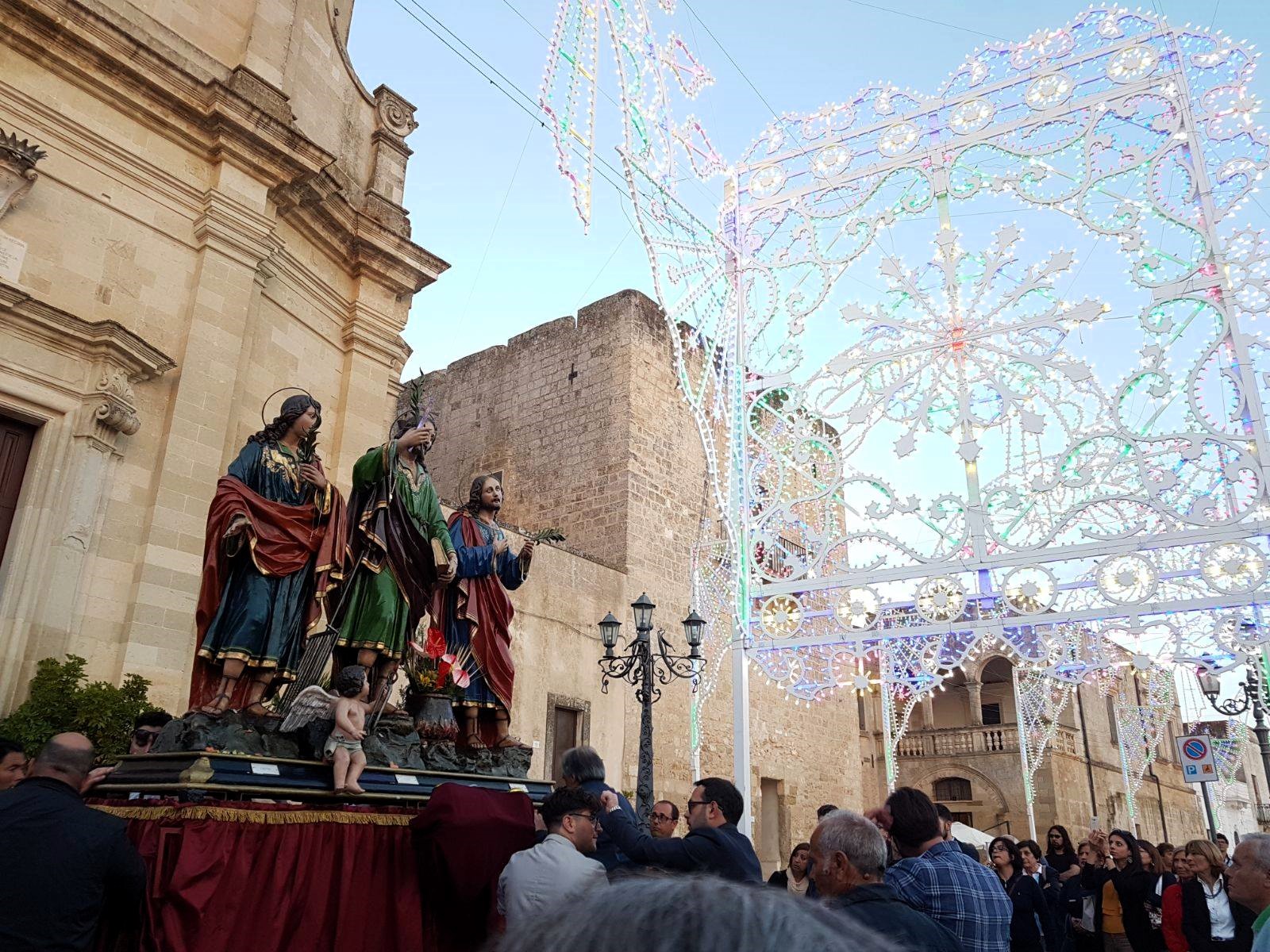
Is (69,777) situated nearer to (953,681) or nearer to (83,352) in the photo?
(83,352)

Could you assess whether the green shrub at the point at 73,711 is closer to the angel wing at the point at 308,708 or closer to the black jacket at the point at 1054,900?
the angel wing at the point at 308,708

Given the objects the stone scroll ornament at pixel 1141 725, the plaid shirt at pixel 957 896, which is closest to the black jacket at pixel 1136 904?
the plaid shirt at pixel 957 896

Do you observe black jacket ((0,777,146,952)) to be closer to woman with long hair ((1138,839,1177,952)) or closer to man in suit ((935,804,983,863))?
man in suit ((935,804,983,863))

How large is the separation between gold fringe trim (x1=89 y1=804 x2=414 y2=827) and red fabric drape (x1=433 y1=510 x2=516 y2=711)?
1705 millimetres

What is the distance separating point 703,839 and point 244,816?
5.98 feet

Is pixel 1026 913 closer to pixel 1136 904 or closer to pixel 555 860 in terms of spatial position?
pixel 1136 904

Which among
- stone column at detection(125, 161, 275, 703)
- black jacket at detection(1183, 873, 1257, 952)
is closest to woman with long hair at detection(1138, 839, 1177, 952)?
black jacket at detection(1183, 873, 1257, 952)

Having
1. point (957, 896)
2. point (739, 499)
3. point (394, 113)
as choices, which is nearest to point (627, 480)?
point (739, 499)

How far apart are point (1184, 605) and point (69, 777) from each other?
28.7 feet

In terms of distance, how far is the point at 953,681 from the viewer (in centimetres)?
3083

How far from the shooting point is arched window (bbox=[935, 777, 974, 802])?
27.2 m

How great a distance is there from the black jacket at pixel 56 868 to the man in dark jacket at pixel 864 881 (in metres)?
2.28

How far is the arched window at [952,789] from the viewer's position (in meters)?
27.2

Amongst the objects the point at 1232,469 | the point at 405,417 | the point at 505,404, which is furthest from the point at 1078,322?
the point at 505,404
